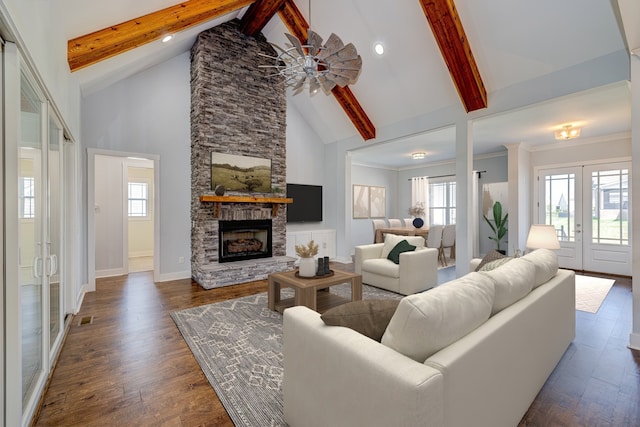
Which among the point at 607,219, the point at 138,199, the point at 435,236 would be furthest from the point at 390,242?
the point at 138,199

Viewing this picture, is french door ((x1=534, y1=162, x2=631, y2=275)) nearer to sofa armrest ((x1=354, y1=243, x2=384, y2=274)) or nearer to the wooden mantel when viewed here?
sofa armrest ((x1=354, y1=243, x2=384, y2=274))

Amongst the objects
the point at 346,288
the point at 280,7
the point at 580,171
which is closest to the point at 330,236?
the point at 346,288

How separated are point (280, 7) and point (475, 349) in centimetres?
531

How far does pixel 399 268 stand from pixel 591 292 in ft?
9.21

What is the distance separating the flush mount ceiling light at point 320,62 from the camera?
3.04 meters

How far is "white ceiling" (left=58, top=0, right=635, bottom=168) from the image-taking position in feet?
10.2

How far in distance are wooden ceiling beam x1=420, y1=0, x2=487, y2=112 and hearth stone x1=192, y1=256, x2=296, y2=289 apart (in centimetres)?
385

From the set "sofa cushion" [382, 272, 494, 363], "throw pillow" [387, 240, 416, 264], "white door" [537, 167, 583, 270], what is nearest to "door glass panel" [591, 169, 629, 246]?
"white door" [537, 167, 583, 270]

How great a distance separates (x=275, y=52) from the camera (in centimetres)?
593

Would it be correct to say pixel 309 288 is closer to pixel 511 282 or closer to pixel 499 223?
pixel 511 282

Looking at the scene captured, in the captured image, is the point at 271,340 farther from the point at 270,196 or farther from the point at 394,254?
the point at 270,196

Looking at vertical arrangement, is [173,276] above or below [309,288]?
below

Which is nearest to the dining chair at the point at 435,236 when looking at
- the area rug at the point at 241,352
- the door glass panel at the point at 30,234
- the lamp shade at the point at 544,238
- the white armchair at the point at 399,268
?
the white armchair at the point at 399,268

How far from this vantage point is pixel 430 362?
111 cm
